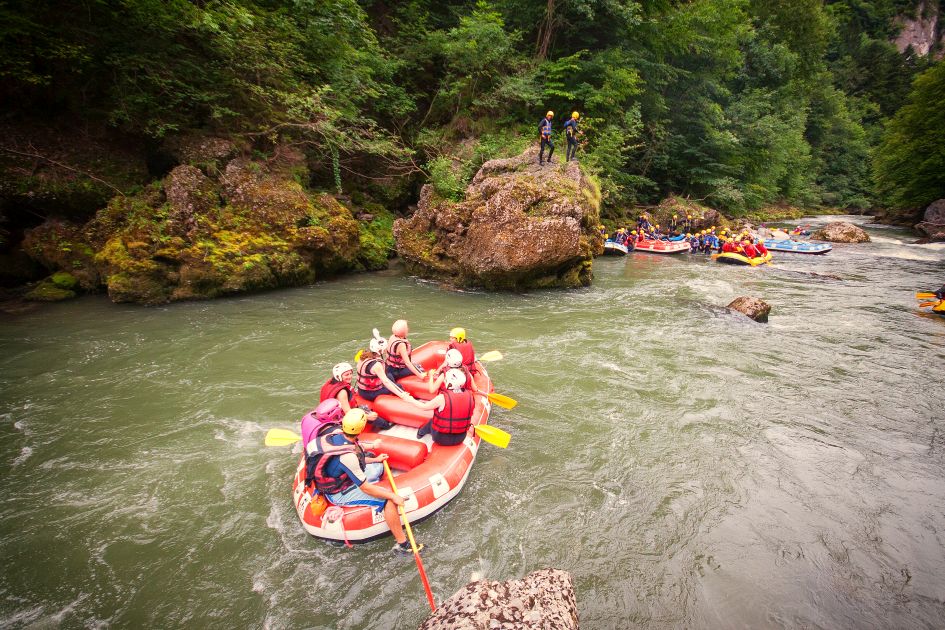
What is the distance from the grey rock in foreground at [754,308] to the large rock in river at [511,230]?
3638 mm

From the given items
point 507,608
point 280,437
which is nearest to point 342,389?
point 280,437

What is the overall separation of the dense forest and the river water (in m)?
5.24

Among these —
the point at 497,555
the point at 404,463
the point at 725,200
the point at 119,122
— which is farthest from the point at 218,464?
the point at 725,200

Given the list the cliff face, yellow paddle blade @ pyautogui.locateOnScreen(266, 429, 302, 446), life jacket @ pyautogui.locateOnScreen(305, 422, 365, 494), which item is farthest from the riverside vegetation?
the cliff face

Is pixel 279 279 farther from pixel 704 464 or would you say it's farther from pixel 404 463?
pixel 704 464

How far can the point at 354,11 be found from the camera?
33.2 ft

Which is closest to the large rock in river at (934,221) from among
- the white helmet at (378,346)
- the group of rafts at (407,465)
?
the group of rafts at (407,465)

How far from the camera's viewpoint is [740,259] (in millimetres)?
14023

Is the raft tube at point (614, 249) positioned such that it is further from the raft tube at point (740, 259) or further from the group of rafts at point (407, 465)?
the group of rafts at point (407, 465)

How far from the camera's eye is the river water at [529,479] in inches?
107

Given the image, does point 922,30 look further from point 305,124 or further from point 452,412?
point 452,412

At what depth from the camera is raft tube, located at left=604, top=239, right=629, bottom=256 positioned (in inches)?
603

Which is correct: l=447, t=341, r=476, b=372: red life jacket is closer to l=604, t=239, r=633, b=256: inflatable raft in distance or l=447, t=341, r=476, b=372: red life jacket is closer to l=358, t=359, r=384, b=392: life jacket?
l=358, t=359, r=384, b=392: life jacket

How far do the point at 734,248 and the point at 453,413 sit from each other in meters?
15.6
